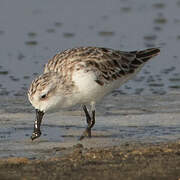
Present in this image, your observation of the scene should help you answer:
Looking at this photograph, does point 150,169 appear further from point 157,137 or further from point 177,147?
point 157,137

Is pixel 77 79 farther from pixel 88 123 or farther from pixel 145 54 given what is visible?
pixel 145 54

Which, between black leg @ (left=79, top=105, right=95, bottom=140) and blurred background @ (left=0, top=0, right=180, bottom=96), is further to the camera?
blurred background @ (left=0, top=0, right=180, bottom=96)

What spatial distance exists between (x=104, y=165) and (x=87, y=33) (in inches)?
347

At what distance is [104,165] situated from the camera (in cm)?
761

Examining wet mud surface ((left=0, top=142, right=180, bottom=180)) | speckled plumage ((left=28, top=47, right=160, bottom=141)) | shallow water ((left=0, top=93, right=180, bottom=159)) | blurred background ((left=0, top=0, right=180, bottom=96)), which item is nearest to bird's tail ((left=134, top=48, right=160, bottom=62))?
speckled plumage ((left=28, top=47, right=160, bottom=141))

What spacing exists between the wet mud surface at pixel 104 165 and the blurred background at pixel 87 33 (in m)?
3.86

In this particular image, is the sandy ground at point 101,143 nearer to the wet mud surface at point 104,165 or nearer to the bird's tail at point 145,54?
the wet mud surface at point 104,165

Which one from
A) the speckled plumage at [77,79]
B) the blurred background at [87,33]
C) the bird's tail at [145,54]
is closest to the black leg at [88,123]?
the speckled plumage at [77,79]

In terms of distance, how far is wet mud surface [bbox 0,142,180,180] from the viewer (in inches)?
284

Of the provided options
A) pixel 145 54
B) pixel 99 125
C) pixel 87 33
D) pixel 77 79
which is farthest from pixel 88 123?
pixel 87 33

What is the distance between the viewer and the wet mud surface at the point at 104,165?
23.7 ft

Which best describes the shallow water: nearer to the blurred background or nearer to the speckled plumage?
the speckled plumage

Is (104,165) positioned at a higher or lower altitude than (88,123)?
higher

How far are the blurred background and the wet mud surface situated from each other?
3.86 meters
